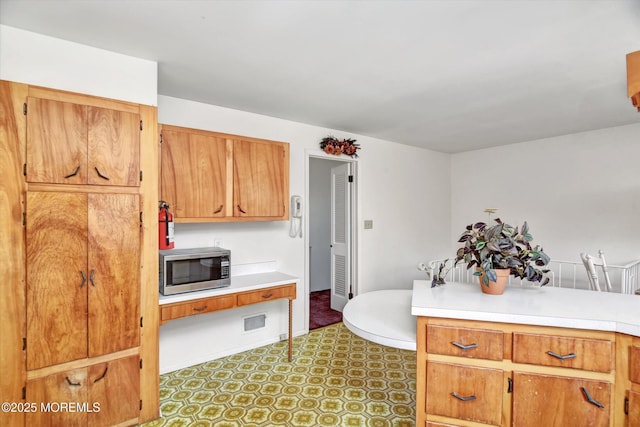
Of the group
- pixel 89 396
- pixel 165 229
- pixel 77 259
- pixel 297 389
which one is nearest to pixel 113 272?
pixel 77 259

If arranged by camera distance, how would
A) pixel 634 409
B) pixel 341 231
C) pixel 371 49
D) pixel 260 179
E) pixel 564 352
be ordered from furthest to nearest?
pixel 341 231 < pixel 260 179 < pixel 371 49 < pixel 564 352 < pixel 634 409

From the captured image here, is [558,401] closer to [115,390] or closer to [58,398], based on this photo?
[115,390]

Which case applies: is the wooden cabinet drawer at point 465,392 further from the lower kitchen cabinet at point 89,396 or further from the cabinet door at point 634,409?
the lower kitchen cabinet at point 89,396

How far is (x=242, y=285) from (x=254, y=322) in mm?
784

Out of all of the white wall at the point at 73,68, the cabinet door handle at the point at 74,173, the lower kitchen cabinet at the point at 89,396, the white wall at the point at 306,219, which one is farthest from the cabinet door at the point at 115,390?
the white wall at the point at 73,68

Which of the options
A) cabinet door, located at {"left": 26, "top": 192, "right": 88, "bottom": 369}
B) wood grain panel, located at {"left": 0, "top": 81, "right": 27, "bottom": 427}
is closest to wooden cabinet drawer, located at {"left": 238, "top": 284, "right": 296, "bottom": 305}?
cabinet door, located at {"left": 26, "top": 192, "right": 88, "bottom": 369}

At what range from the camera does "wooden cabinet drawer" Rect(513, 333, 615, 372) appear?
58.2 inches

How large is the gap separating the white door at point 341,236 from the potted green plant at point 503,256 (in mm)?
2647

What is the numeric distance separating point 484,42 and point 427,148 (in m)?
3.45

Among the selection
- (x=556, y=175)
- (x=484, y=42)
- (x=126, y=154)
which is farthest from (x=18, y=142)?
(x=556, y=175)

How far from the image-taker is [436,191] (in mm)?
5695

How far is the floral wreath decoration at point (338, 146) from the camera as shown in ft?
13.2

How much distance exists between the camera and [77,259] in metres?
2.02

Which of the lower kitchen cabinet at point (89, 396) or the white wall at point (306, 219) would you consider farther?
the white wall at point (306, 219)
